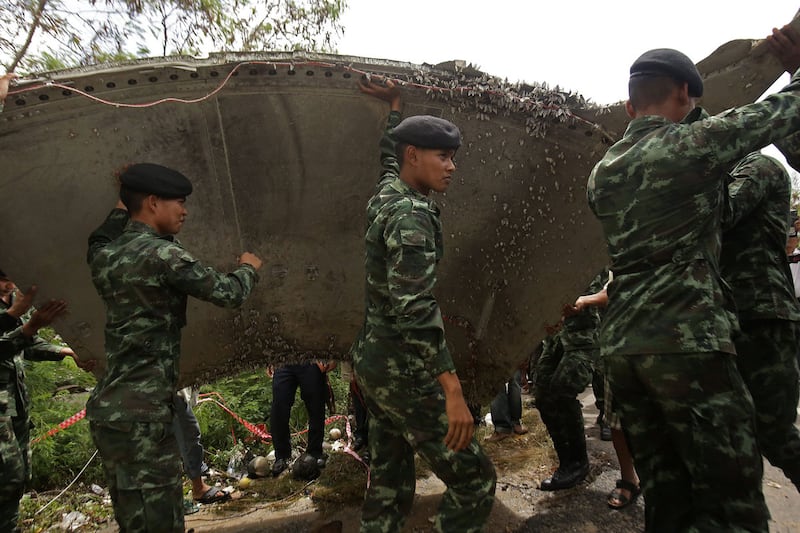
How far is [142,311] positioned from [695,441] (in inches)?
83.2

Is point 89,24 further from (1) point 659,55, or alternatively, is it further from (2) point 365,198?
(1) point 659,55

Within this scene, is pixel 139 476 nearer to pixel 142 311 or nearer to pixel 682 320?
pixel 142 311

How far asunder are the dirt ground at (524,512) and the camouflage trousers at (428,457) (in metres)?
0.95

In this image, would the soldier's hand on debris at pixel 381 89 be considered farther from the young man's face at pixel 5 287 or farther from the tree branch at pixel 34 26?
the tree branch at pixel 34 26

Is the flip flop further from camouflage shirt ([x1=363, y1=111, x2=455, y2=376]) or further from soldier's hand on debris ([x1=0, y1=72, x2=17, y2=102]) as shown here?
soldier's hand on debris ([x1=0, y1=72, x2=17, y2=102])

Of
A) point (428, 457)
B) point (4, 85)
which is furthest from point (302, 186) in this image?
point (428, 457)

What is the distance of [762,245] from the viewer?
2332mm

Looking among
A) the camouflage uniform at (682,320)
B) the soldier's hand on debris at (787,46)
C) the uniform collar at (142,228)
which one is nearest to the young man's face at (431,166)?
the camouflage uniform at (682,320)

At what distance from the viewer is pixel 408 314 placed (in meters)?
1.79

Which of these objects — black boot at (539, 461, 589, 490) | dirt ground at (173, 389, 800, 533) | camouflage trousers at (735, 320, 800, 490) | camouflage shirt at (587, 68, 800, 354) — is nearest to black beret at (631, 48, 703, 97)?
camouflage shirt at (587, 68, 800, 354)

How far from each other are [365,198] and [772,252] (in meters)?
2.04

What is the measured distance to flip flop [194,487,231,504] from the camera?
356 cm

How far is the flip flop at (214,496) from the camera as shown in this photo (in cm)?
356

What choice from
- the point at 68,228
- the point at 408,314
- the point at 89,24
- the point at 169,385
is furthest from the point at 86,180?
the point at 89,24
